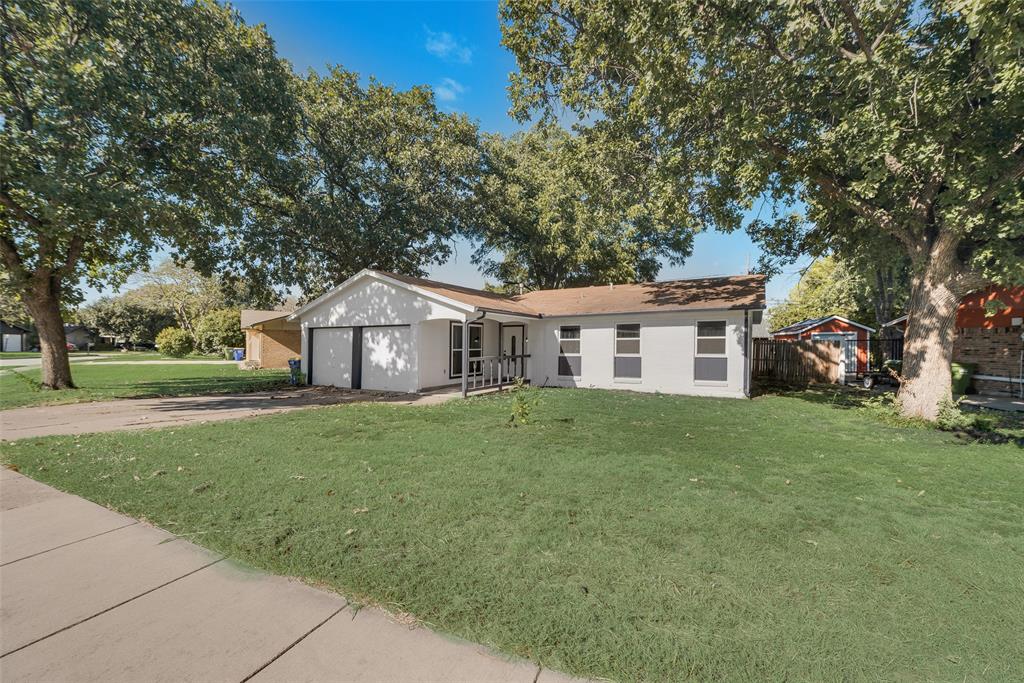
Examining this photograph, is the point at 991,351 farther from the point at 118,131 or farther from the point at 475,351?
the point at 118,131

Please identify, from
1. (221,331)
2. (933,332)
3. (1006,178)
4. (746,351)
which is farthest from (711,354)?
(221,331)

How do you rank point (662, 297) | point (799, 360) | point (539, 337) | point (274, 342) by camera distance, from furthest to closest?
point (274, 342) → point (799, 360) → point (539, 337) → point (662, 297)

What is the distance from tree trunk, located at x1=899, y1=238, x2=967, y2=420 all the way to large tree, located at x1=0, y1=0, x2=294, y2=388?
16.9 metres

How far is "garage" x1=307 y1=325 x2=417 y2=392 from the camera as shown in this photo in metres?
14.2

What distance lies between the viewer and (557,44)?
10914 mm

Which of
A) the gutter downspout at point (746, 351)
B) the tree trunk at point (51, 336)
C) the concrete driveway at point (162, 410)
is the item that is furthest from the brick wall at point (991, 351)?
the tree trunk at point (51, 336)

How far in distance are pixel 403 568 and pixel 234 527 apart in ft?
5.88

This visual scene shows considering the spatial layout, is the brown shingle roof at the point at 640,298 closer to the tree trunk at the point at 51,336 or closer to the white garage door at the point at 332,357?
the white garage door at the point at 332,357

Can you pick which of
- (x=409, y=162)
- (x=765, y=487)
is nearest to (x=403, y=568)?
(x=765, y=487)

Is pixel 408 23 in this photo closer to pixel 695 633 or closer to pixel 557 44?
pixel 557 44

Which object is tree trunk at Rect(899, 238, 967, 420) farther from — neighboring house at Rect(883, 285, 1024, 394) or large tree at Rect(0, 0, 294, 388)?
large tree at Rect(0, 0, 294, 388)

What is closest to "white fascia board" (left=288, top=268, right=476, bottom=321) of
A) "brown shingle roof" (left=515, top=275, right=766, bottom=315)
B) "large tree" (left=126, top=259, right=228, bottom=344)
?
"brown shingle roof" (left=515, top=275, right=766, bottom=315)

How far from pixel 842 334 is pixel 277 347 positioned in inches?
1204

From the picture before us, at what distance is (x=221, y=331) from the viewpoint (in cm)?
3619
